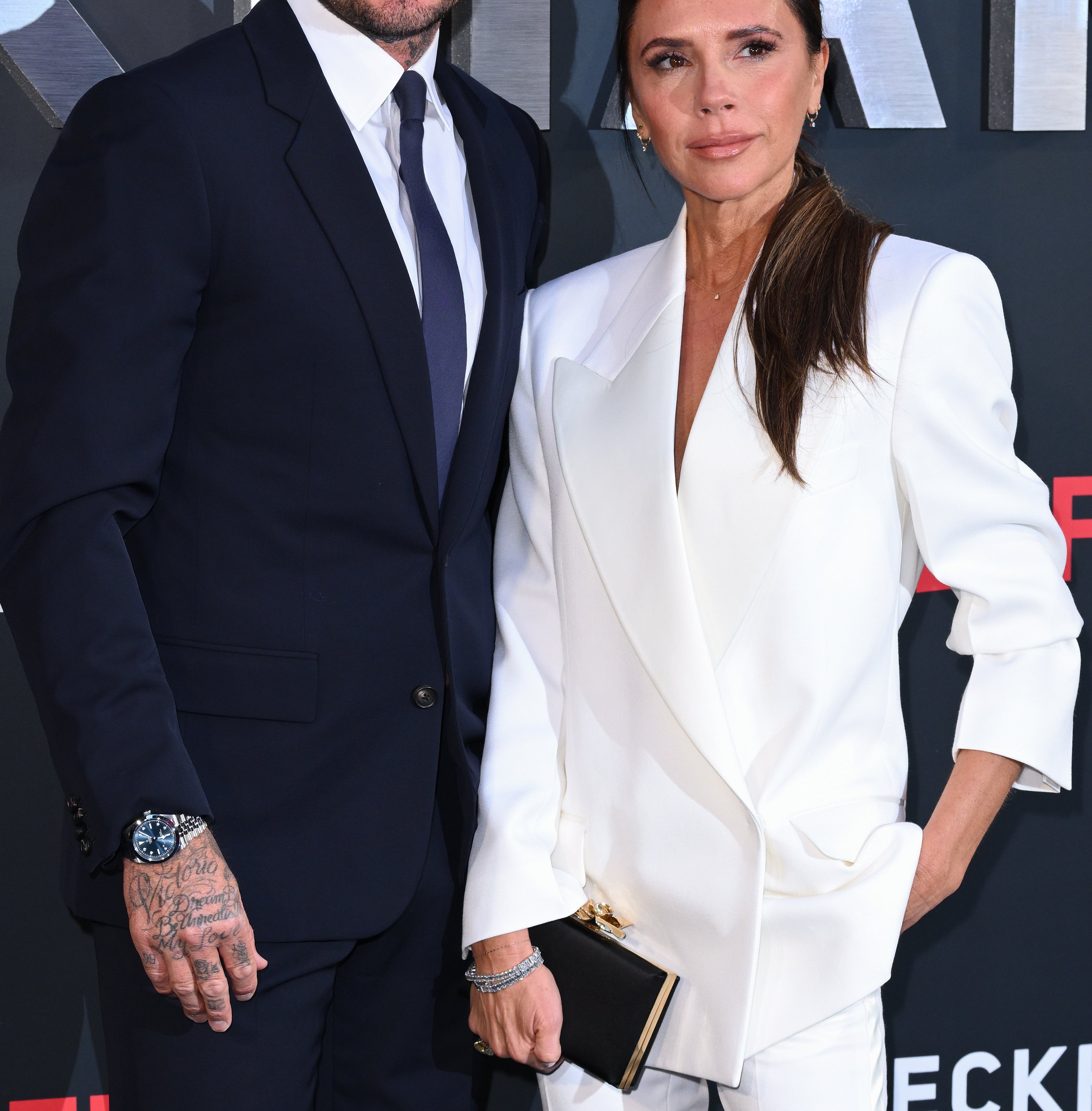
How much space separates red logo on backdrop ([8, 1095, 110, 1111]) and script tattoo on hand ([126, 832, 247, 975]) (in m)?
1.12

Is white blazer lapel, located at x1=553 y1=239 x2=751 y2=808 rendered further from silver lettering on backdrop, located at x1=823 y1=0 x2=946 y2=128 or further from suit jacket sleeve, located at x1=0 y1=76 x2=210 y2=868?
silver lettering on backdrop, located at x1=823 y1=0 x2=946 y2=128

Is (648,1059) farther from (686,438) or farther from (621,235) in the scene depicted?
(621,235)

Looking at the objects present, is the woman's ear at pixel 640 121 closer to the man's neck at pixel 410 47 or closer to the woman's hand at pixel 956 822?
the man's neck at pixel 410 47

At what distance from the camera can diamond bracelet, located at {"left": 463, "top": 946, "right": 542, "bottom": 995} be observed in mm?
1669

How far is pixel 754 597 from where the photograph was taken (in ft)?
5.16

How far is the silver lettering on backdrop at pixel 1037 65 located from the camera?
2391 mm

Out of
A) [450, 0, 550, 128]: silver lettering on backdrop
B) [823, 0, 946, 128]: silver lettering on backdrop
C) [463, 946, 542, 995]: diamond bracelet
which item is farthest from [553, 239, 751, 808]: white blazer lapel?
[823, 0, 946, 128]: silver lettering on backdrop

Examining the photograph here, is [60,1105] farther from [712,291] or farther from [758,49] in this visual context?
[758,49]

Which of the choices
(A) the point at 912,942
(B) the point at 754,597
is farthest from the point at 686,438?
(A) the point at 912,942

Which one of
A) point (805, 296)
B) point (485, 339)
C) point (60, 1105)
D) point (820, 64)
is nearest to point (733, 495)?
point (805, 296)

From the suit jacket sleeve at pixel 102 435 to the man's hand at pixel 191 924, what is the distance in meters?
0.06

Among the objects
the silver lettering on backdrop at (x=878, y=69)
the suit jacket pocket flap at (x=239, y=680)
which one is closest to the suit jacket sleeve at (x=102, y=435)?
the suit jacket pocket flap at (x=239, y=680)

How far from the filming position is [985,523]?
159cm

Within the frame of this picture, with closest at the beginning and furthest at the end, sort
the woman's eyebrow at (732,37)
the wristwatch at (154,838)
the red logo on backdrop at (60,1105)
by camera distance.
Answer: the wristwatch at (154,838), the woman's eyebrow at (732,37), the red logo on backdrop at (60,1105)
